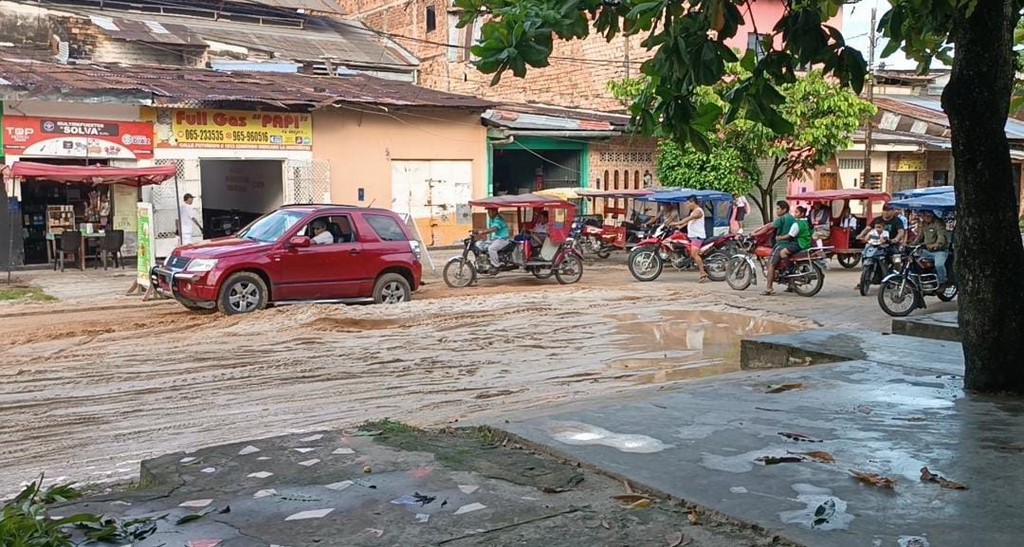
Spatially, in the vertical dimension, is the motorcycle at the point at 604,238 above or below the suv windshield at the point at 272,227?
below

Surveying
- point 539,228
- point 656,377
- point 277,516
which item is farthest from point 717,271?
point 277,516

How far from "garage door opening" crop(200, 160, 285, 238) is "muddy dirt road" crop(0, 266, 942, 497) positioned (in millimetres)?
9646

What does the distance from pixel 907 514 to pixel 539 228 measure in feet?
48.2

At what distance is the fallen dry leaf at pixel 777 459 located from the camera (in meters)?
5.20

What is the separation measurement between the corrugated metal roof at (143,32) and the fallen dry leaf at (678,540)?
26269 millimetres

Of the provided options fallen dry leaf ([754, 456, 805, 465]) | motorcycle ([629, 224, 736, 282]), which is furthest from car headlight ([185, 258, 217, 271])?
fallen dry leaf ([754, 456, 805, 465])

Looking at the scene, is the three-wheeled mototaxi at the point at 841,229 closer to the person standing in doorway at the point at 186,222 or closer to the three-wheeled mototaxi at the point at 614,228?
the three-wheeled mototaxi at the point at 614,228

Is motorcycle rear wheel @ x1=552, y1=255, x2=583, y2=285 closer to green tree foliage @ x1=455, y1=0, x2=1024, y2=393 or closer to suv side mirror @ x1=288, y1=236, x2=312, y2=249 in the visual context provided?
suv side mirror @ x1=288, y1=236, x2=312, y2=249

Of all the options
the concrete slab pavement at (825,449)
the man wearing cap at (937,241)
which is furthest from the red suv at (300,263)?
the man wearing cap at (937,241)

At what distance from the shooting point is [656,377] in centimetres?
962

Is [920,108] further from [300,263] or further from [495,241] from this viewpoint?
[300,263]

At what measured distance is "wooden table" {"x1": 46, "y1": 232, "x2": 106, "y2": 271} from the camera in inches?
778

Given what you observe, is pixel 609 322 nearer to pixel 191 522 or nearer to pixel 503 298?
pixel 503 298

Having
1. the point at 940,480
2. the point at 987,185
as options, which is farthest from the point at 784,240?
the point at 940,480
